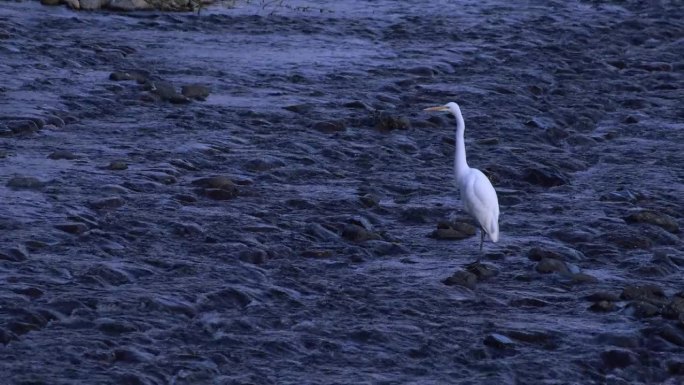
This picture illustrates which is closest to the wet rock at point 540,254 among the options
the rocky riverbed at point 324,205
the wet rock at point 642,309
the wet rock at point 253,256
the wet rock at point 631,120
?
the rocky riverbed at point 324,205

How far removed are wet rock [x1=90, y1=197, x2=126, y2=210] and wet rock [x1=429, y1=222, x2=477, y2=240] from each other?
2.50m

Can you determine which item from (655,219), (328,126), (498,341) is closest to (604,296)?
(498,341)

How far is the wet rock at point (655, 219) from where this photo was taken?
415 inches

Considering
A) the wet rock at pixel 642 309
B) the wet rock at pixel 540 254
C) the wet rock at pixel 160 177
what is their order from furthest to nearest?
the wet rock at pixel 160 177 < the wet rock at pixel 540 254 < the wet rock at pixel 642 309

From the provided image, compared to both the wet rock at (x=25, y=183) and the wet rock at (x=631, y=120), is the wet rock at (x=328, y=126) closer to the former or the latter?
the wet rock at (x=631, y=120)

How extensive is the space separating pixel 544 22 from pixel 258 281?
12443 mm

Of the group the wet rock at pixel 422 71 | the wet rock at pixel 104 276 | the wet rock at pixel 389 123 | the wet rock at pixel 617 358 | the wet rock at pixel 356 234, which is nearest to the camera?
the wet rock at pixel 617 358

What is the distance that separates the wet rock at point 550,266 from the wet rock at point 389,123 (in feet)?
13.9

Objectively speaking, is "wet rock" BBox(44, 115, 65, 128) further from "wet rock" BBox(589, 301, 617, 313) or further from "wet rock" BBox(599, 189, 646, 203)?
"wet rock" BBox(589, 301, 617, 313)

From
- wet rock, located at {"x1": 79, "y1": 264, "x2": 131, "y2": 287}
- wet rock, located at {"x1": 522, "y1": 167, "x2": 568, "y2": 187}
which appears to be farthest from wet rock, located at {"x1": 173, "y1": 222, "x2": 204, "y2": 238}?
wet rock, located at {"x1": 522, "y1": 167, "x2": 568, "y2": 187}

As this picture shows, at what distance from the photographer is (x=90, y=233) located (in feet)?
31.6

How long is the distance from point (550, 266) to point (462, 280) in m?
0.73

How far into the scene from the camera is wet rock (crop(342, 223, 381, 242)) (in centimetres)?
998

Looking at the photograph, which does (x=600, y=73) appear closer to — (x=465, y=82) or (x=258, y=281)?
(x=465, y=82)
